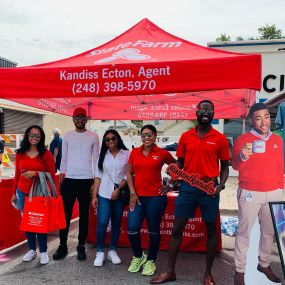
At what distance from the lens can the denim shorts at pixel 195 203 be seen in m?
3.40

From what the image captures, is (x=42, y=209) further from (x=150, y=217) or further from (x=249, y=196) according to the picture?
(x=249, y=196)

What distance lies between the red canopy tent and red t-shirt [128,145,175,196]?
67 cm

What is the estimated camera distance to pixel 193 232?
183 inches

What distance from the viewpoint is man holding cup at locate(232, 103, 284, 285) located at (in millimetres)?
3213

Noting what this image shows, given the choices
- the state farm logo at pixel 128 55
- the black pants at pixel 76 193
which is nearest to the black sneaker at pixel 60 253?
the black pants at pixel 76 193

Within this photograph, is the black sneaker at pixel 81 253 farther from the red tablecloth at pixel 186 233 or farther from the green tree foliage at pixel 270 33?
the green tree foliage at pixel 270 33

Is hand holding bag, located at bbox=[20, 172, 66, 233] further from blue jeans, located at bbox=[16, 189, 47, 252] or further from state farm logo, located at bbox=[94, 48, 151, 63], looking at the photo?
state farm logo, located at bbox=[94, 48, 151, 63]

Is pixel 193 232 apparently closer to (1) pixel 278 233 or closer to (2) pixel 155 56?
(1) pixel 278 233

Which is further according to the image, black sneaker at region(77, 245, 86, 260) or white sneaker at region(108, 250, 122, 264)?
black sneaker at region(77, 245, 86, 260)

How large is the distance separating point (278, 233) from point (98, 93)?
221cm

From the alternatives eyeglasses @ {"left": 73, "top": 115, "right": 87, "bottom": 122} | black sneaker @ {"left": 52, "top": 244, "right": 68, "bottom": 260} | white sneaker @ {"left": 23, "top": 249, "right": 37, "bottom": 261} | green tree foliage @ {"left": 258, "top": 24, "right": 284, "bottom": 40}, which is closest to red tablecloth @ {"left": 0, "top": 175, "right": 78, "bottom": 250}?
white sneaker @ {"left": 23, "top": 249, "right": 37, "bottom": 261}

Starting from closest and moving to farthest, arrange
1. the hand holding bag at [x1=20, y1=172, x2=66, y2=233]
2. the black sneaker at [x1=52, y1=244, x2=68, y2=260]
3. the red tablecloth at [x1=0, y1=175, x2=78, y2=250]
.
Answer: the hand holding bag at [x1=20, y1=172, x2=66, y2=233] < the black sneaker at [x1=52, y1=244, x2=68, y2=260] < the red tablecloth at [x1=0, y1=175, x2=78, y2=250]

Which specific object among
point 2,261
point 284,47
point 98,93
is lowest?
point 2,261

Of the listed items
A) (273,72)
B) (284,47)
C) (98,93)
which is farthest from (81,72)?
(284,47)
